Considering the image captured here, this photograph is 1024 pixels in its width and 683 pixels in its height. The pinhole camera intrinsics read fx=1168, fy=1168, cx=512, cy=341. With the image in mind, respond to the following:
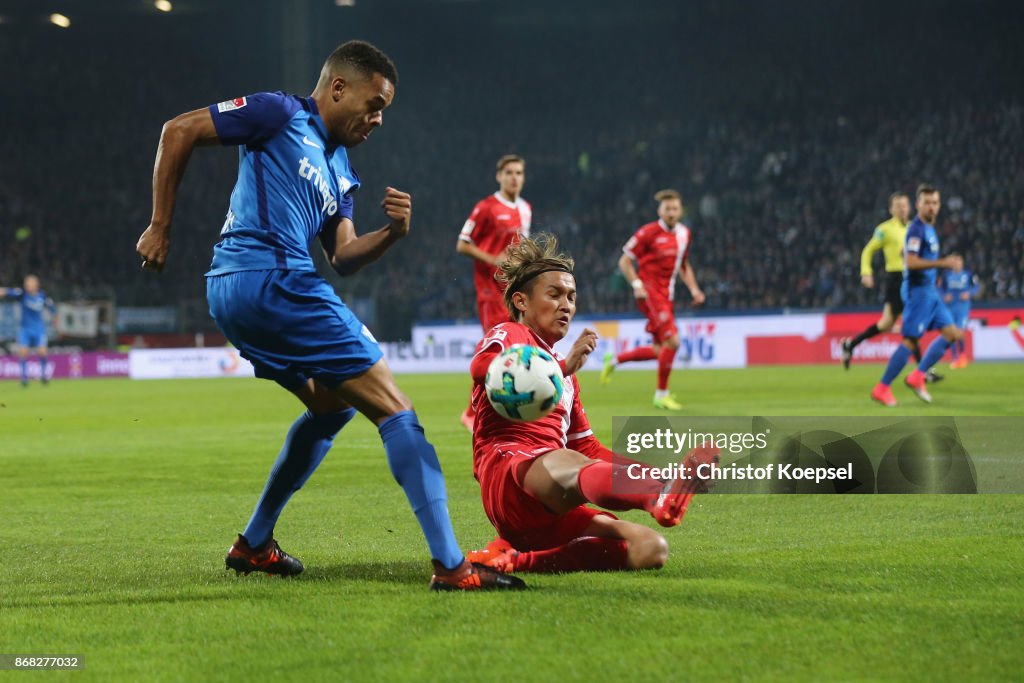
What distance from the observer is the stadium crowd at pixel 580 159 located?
30219mm

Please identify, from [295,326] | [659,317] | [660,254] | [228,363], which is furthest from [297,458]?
[228,363]

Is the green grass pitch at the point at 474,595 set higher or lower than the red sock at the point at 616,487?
lower

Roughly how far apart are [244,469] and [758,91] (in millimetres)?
30161

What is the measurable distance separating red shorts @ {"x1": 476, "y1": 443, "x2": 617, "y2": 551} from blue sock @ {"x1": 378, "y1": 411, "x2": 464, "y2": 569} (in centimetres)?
27

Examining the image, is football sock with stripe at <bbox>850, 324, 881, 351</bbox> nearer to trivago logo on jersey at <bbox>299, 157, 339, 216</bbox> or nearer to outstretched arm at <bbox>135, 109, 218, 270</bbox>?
trivago logo on jersey at <bbox>299, 157, 339, 216</bbox>

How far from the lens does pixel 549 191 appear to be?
36.5m

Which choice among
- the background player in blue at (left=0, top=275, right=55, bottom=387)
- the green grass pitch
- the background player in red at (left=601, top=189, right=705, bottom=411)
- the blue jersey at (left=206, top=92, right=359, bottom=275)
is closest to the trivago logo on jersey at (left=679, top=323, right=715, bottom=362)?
the background player in red at (left=601, top=189, right=705, bottom=411)

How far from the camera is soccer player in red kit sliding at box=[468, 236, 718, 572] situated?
3840 mm

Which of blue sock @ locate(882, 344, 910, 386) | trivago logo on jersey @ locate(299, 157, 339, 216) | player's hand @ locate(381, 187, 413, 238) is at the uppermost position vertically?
trivago logo on jersey @ locate(299, 157, 339, 216)

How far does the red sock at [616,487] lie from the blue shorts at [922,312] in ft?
33.2

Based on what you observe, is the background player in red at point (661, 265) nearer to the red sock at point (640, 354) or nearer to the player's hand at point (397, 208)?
the red sock at point (640, 354)

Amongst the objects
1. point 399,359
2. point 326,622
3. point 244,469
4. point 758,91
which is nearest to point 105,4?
point 399,359

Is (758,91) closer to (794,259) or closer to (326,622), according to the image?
(794,259)

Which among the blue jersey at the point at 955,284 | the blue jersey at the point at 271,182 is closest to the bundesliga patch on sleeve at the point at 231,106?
the blue jersey at the point at 271,182
